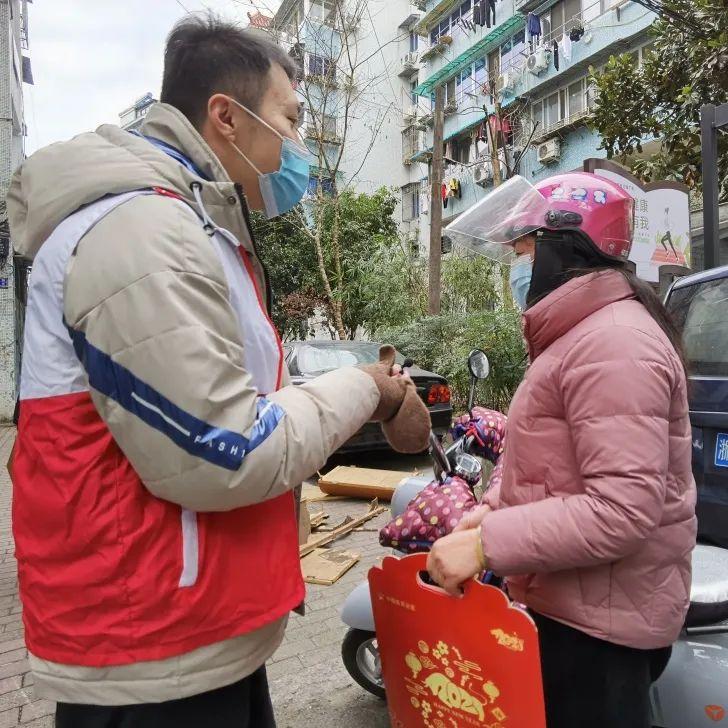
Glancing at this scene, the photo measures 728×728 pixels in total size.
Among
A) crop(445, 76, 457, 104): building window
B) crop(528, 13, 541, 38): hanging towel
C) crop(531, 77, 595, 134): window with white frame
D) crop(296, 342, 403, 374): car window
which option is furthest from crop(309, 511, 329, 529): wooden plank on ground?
crop(445, 76, 457, 104): building window

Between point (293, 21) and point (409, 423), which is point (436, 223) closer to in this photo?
point (293, 21)

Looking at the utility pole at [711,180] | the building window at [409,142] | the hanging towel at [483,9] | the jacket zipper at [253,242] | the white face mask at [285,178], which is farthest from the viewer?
the building window at [409,142]

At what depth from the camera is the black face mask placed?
4.55 ft

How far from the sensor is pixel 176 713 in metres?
1.01

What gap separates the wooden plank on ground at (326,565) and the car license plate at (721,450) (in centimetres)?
229

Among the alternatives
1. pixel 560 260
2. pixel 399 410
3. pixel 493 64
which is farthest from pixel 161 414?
pixel 493 64

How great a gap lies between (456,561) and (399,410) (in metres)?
A: 0.33

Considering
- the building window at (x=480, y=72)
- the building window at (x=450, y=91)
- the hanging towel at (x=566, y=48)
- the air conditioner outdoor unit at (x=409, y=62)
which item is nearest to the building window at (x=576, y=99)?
the hanging towel at (x=566, y=48)

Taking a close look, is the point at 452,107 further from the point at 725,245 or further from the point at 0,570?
the point at 0,570

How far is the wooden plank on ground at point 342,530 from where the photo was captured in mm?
4406

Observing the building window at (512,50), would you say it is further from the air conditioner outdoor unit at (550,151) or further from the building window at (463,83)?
the air conditioner outdoor unit at (550,151)

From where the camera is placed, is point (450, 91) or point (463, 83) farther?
point (450, 91)

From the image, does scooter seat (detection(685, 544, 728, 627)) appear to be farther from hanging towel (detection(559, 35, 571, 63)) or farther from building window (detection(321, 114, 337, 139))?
hanging towel (detection(559, 35, 571, 63))

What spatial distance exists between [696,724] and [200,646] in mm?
1386
